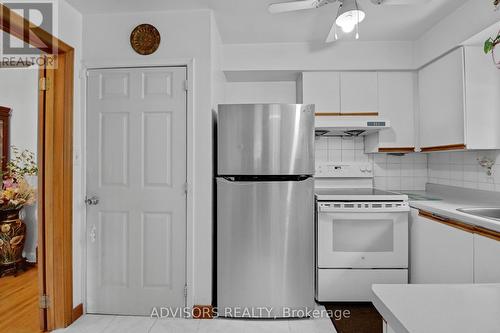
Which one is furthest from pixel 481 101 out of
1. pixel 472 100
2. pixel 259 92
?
pixel 259 92

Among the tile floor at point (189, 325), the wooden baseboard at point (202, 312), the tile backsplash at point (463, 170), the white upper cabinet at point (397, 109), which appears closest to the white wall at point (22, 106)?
the tile floor at point (189, 325)

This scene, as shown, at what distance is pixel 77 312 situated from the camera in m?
2.19

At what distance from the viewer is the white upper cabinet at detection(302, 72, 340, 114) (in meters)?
2.81

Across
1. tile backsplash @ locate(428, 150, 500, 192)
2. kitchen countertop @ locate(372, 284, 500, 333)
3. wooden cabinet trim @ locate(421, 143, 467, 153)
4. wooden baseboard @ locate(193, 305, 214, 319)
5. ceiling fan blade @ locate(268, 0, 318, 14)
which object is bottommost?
wooden baseboard @ locate(193, 305, 214, 319)

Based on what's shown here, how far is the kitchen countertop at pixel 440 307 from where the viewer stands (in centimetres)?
49

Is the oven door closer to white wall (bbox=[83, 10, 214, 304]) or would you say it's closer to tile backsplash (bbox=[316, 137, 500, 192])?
tile backsplash (bbox=[316, 137, 500, 192])

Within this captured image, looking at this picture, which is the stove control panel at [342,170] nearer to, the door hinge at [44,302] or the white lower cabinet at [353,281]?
the white lower cabinet at [353,281]

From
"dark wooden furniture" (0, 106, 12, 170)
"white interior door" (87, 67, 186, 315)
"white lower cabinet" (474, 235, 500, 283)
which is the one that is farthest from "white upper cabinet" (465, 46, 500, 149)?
"dark wooden furniture" (0, 106, 12, 170)

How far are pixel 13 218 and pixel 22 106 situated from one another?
4.49ft

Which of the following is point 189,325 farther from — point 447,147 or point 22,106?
point 22,106

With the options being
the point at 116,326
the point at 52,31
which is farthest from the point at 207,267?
the point at 52,31

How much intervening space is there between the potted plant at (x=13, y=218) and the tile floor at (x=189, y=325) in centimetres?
142

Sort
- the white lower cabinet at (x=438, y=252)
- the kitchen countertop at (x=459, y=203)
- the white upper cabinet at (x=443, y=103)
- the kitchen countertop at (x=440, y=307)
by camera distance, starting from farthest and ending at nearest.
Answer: the white upper cabinet at (x=443, y=103), the white lower cabinet at (x=438, y=252), the kitchen countertop at (x=459, y=203), the kitchen countertop at (x=440, y=307)

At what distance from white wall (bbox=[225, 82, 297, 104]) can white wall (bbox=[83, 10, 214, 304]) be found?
3.26 ft
